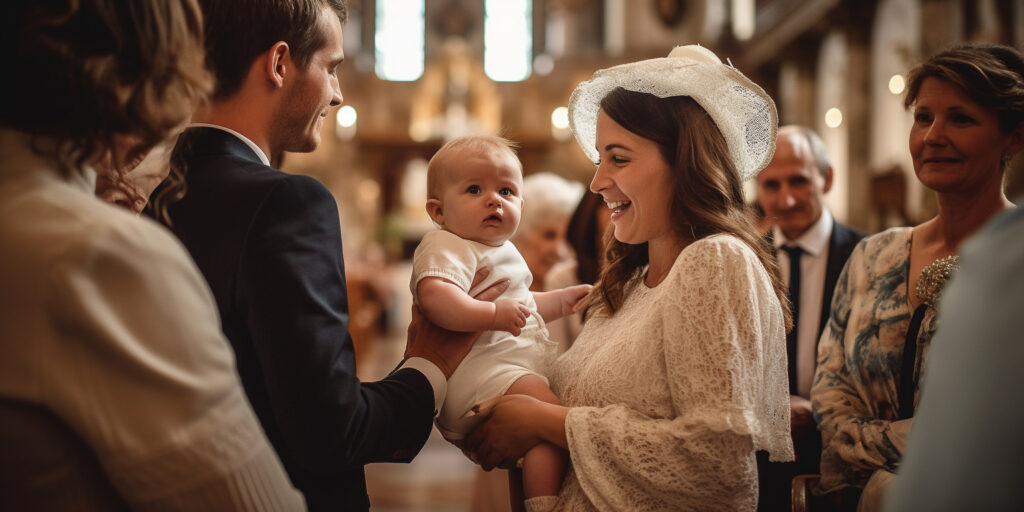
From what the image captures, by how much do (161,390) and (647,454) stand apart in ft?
3.51

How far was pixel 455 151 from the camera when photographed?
84.4 inches

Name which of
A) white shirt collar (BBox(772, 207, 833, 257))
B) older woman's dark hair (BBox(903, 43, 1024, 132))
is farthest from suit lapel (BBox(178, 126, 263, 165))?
white shirt collar (BBox(772, 207, 833, 257))

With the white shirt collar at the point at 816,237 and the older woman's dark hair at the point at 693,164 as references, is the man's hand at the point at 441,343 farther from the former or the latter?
the white shirt collar at the point at 816,237

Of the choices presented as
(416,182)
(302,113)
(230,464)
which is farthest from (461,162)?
(416,182)

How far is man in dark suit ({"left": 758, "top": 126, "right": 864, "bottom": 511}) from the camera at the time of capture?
312 centimetres

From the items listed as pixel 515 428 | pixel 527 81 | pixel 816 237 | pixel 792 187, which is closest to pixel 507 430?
pixel 515 428

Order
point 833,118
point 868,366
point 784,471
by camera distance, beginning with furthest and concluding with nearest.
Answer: point 833,118, point 784,471, point 868,366

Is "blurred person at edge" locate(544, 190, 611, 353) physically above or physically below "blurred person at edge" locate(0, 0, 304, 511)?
below

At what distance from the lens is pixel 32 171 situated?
1.02 m

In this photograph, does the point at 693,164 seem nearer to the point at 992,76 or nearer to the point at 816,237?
the point at 992,76

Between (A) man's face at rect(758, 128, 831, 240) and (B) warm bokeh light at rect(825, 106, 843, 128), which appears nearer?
(A) man's face at rect(758, 128, 831, 240)

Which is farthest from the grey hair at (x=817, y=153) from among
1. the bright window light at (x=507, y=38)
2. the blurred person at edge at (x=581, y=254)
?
the bright window light at (x=507, y=38)

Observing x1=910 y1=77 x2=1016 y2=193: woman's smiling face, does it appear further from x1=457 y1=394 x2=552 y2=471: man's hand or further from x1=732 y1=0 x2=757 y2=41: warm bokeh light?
x1=732 y1=0 x2=757 y2=41: warm bokeh light

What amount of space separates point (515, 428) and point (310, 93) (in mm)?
887
